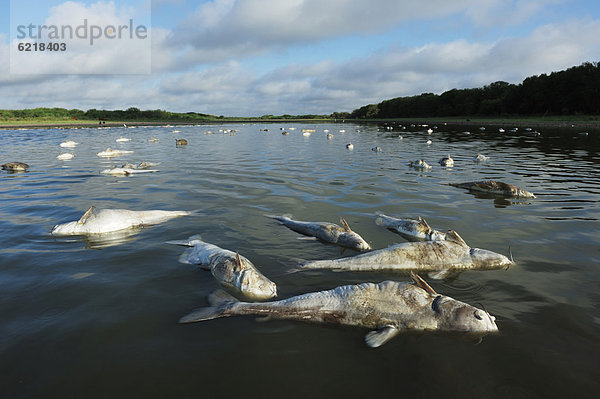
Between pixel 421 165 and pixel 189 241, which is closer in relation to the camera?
pixel 189 241

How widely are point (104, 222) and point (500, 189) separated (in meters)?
13.4

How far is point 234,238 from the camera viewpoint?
8.40 m

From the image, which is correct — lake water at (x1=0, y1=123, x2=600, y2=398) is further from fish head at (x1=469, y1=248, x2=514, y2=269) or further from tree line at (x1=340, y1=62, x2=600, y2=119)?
tree line at (x1=340, y1=62, x2=600, y2=119)

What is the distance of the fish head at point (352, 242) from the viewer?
24.7ft

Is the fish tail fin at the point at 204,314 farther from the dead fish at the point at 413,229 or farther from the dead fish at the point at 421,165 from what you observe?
the dead fish at the point at 421,165

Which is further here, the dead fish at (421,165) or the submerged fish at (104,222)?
the dead fish at (421,165)

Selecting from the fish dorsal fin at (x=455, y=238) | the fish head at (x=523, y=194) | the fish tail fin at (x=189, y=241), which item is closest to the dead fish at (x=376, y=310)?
the fish dorsal fin at (x=455, y=238)

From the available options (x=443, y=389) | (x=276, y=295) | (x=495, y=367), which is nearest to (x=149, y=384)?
(x=276, y=295)

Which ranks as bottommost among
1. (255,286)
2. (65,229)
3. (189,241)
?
(255,286)

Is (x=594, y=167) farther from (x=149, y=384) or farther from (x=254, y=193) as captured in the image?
(x=149, y=384)

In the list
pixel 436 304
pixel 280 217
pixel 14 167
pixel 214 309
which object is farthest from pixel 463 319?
pixel 14 167

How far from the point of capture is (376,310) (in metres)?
4.96

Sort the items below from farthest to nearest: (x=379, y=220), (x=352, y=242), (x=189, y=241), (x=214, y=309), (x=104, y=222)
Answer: (x=379, y=220) → (x=104, y=222) → (x=189, y=241) → (x=352, y=242) → (x=214, y=309)

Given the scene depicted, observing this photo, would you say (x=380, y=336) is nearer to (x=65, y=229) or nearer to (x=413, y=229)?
A: (x=413, y=229)
